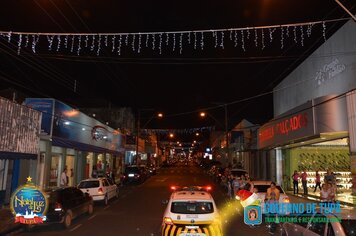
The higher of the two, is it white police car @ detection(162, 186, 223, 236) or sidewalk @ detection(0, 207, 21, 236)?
white police car @ detection(162, 186, 223, 236)

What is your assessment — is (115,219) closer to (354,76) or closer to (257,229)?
(257,229)

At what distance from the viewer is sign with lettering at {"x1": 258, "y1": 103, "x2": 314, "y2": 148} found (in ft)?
62.5

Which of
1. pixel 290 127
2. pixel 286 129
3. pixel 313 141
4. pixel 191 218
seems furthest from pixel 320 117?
pixel 191 218

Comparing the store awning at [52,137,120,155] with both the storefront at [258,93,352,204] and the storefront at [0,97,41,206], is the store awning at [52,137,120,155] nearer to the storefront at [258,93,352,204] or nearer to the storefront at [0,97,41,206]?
the storefront at [0,97,41,206]

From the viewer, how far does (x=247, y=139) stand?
43.6 meters

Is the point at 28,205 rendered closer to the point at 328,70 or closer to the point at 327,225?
the point at 327,225

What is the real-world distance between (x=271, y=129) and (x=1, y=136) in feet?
59.9

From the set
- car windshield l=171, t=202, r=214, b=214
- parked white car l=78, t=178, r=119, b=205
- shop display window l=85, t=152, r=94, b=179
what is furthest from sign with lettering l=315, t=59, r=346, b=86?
shop display window l=85, t=152, r=94, b=179

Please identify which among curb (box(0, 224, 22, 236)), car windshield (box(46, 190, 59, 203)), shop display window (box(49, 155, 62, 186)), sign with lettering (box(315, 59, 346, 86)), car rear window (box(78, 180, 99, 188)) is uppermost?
sign with lettering (box(315, 59, 346, 86))

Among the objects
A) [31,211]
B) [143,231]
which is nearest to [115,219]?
[143,231]

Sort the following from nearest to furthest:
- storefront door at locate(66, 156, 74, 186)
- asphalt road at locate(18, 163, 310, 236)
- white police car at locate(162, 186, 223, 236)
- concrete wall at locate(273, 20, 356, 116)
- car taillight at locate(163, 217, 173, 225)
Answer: white police car at locate(162, 186, 223, 236)
car taillight at locate(163, 217, 173, 225)
asphalt road at locate(18, 163, 310, 236)
concrete wall at locate(273, 20, 356, 116)
storefront door at locate(66, 156, 74, 186)

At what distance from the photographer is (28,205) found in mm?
12188

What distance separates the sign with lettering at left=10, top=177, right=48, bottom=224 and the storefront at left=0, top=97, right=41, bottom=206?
515 cm

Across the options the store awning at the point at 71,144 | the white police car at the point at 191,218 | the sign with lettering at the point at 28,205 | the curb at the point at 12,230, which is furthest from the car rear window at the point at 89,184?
the white police car at the point at 191,218
